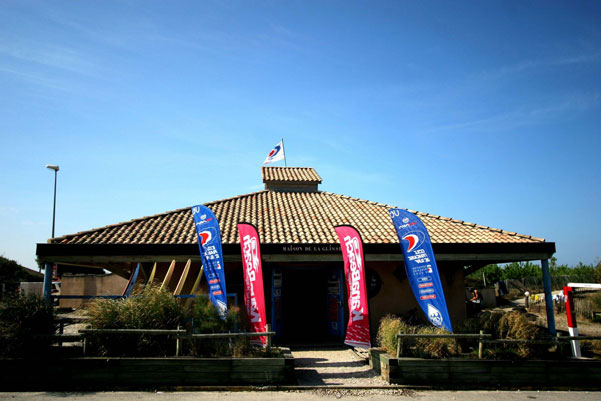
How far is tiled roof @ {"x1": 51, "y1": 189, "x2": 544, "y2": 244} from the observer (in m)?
12.1

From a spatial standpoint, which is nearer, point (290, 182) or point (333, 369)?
point (333, 369)

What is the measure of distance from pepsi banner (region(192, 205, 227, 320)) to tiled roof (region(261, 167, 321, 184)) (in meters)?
8.39

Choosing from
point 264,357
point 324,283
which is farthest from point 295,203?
point 264,357

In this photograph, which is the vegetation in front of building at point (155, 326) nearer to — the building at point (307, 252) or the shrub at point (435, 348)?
the shrub at point (435, 348)

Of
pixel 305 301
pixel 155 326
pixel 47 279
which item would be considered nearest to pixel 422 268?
pixel 155 326

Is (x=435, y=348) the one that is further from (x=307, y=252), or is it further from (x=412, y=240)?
(x=307, y=252)

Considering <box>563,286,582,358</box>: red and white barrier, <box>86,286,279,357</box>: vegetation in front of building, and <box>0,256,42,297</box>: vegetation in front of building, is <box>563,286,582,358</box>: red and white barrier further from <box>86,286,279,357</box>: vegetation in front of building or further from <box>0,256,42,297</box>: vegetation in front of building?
<box>0,256,42,297</box>: vegetation in front of building

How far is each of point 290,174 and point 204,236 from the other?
9.81 m

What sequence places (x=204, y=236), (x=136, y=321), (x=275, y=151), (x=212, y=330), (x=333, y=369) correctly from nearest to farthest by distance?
(x=136, y=321)
(x=212, y=330)
(x=333, y=369)
(x=204, y=236)
(x=275, y=151)

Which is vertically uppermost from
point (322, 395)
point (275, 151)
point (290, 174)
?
point (275, 151)

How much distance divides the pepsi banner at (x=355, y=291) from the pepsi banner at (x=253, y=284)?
183 cm

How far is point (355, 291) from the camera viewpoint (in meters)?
9.16

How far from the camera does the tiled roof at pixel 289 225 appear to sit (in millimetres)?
12125

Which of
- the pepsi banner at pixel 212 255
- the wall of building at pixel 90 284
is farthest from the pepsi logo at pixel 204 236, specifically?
the wall of building at pixel 90 284
